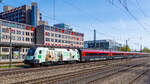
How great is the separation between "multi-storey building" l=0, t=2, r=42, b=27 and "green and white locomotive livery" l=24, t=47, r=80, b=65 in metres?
69.8

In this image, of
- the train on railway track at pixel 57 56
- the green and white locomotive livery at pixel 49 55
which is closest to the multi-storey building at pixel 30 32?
the train on railway track at pixel 57 56

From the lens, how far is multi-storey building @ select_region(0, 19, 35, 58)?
72.9 m

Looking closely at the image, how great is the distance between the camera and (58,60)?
2908 cm

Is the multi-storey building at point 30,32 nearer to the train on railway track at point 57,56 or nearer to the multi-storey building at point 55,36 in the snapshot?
the multi-storey building at point 55,36

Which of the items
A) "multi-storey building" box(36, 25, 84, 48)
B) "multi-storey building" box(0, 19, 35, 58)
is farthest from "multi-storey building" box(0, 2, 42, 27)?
"multi-storey building" box(36, 25, 84, 48)

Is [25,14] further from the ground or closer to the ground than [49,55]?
further from the ground

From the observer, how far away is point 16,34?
262 feet

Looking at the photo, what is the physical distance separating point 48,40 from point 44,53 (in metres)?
65.3

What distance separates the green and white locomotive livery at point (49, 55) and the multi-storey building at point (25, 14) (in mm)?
69751

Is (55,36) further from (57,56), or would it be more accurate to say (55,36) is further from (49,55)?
(49,55)

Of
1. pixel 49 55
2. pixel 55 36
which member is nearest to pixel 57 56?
pixel 49 55

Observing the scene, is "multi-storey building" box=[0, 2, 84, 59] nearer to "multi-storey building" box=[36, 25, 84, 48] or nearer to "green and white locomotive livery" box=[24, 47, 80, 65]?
"multi-storey building" box=[36, 25, 84, 48]

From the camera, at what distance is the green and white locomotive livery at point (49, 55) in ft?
80.2

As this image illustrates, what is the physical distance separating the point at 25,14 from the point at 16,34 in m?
25.4
